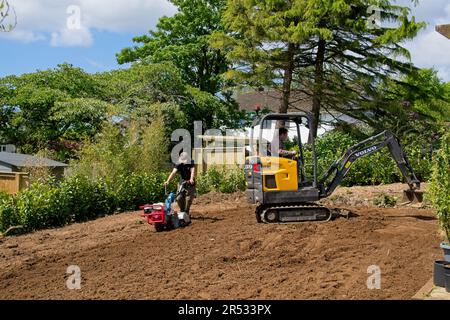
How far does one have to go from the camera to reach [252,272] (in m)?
7.49

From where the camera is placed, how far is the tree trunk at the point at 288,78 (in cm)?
2377

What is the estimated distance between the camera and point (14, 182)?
A: 1563cm

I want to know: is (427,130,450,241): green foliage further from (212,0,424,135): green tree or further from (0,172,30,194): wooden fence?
(212,0,424,135): green tree

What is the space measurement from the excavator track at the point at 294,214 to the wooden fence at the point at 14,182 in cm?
760

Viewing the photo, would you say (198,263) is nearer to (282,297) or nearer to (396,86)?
(282,297)

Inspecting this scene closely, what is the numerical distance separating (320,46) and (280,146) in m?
14.2

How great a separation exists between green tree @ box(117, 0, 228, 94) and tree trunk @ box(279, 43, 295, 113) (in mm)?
8338

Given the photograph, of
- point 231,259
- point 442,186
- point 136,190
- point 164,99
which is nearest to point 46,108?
point 164,99

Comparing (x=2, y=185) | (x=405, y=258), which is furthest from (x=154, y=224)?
(x=2, y=185)

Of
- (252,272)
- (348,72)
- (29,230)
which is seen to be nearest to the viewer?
(252,272)

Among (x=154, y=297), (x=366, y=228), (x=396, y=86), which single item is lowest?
(x=154, y=297)

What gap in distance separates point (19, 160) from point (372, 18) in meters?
15.4

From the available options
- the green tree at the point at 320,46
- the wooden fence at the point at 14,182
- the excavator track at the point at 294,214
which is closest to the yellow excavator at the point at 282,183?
the excavator track at the point at 294,214

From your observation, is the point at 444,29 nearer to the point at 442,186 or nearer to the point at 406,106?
the point at 442,186
